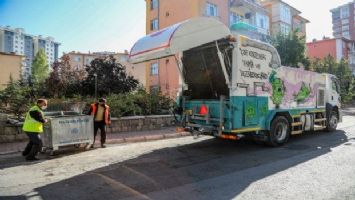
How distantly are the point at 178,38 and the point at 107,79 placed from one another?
611 inches

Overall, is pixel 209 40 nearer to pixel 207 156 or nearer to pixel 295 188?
pixel 207 156

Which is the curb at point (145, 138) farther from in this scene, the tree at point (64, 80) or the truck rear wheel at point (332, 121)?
the tree at point (64, 80)

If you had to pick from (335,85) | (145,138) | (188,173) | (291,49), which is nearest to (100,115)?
(145,138)

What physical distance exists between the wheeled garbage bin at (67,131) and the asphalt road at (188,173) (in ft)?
1.28

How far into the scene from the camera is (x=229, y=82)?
26.2 ft

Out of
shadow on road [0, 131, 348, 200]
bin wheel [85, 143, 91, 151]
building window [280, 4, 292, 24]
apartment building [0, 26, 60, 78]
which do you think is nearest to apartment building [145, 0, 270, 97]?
building window [280, 4, 292, 24]

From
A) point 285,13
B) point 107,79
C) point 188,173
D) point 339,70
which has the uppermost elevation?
point 285,13

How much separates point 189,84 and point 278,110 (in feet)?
9.58

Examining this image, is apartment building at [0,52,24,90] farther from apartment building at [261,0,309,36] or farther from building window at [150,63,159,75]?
apartment building at [261,0,309,36]

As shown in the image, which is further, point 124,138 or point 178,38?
point 124,138

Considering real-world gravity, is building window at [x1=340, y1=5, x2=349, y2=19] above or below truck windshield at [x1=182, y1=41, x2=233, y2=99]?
above

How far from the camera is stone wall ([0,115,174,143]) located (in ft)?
32.3

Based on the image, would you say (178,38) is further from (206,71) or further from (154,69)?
(154,69)

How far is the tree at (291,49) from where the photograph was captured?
24719 millimetres
